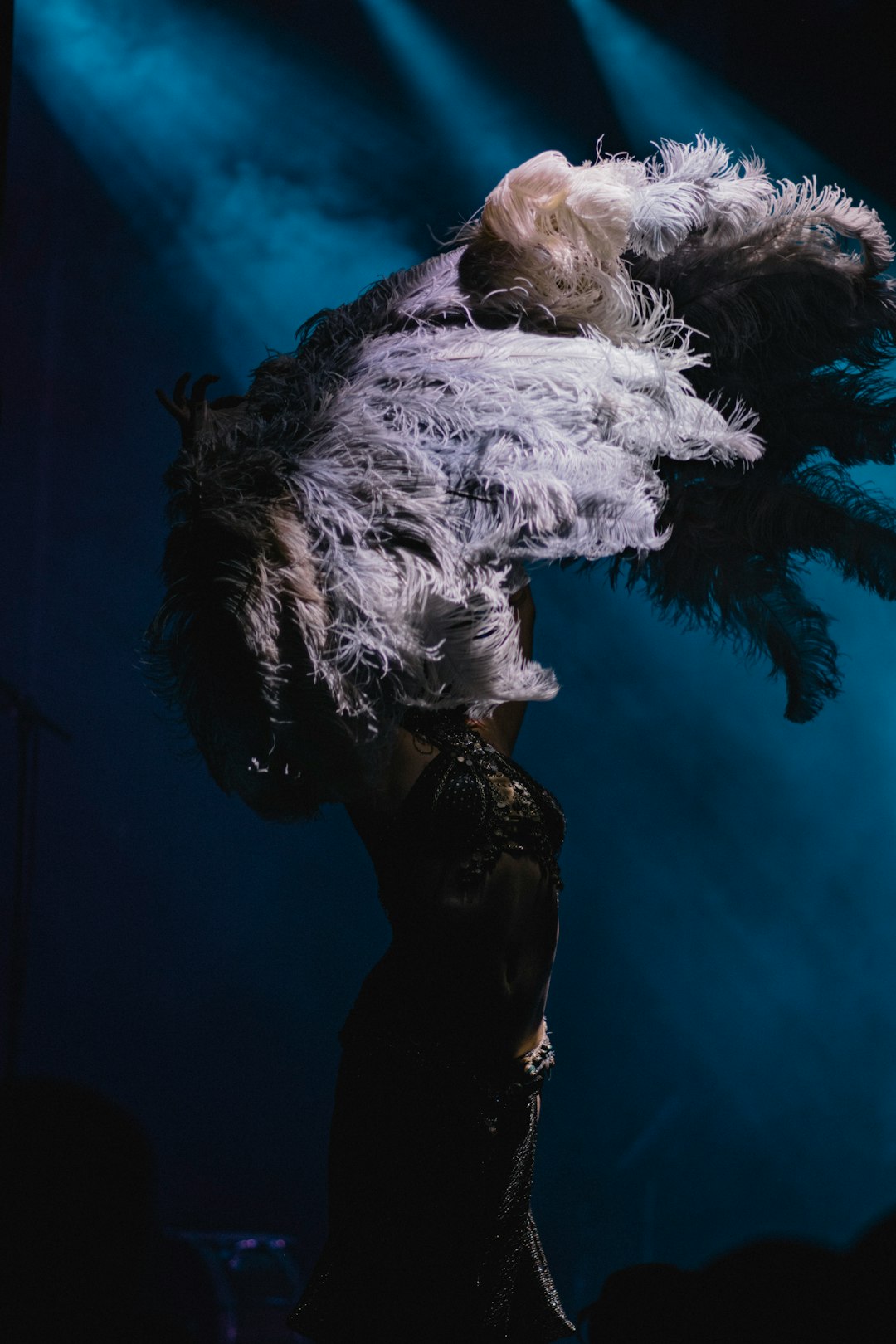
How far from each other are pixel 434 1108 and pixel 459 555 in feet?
1.99

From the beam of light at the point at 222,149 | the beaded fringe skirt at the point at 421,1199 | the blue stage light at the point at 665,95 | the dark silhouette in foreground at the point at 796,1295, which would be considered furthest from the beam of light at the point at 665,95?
the dark silhouette in foreground at the point at 796,1295

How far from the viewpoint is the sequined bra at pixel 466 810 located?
1163 millimetres

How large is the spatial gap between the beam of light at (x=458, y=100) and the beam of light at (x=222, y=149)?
11 cm

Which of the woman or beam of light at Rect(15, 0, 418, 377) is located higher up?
beam of light at Rect(15, 0, 418, 377)

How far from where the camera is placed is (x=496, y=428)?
108 centimetres

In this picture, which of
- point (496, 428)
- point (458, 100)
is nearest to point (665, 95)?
point (458, 100)

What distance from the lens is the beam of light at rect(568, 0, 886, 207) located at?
2.03 metres

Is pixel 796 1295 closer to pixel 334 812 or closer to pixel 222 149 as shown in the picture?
pixel 334 812

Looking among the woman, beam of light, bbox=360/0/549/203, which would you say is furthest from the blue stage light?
the woman

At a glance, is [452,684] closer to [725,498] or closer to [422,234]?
[725,498]

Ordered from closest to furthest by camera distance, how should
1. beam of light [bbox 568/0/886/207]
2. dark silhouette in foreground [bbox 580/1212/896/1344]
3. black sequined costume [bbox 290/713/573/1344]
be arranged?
dark silhouette in foreground [bbox 580/1212/896/1344] < black sequined costume [bbox 290/713/573/1344] < beam of light [bbox 568/0/886/207]

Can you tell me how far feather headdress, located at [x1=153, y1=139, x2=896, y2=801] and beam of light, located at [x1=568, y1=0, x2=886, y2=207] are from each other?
91 cm

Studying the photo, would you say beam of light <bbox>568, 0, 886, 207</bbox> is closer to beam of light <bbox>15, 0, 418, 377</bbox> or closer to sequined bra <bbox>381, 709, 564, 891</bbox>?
beam of light <bbox>15, 0, 418, 377</bbox>

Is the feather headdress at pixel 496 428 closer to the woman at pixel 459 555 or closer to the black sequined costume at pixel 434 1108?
the woman at pixel 459 555
